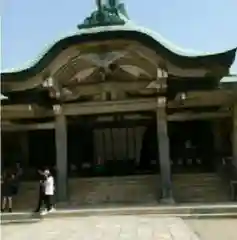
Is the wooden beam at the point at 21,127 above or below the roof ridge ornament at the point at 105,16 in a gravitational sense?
below

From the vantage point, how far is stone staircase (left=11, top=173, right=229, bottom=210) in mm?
15227

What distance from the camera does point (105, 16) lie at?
18.2 m

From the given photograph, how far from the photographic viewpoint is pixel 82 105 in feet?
53.2

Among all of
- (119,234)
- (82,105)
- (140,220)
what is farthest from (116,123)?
(119,234)

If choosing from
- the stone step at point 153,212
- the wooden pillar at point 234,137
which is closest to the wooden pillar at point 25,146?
the stone step at point 153,212

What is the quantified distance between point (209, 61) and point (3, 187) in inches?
294

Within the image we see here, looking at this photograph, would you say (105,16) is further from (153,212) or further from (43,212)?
(153,212)

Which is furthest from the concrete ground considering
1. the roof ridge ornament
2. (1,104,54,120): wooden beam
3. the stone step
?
the roof ridge ornament

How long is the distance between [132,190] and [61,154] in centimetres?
260

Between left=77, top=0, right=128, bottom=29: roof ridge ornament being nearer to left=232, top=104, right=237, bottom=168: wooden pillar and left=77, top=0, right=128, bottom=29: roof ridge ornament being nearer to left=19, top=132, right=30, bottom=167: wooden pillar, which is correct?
left=19, top=132, right=30, bottom=167: wooden pillar

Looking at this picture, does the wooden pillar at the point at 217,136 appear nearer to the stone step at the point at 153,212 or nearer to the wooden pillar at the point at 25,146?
the stone step at the point at 153,212

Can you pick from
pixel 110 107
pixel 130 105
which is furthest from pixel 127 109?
pixel 110 107

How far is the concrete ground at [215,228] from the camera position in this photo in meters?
8.67

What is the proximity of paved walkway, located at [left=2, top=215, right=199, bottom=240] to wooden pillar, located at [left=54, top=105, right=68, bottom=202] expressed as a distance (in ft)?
11.4
